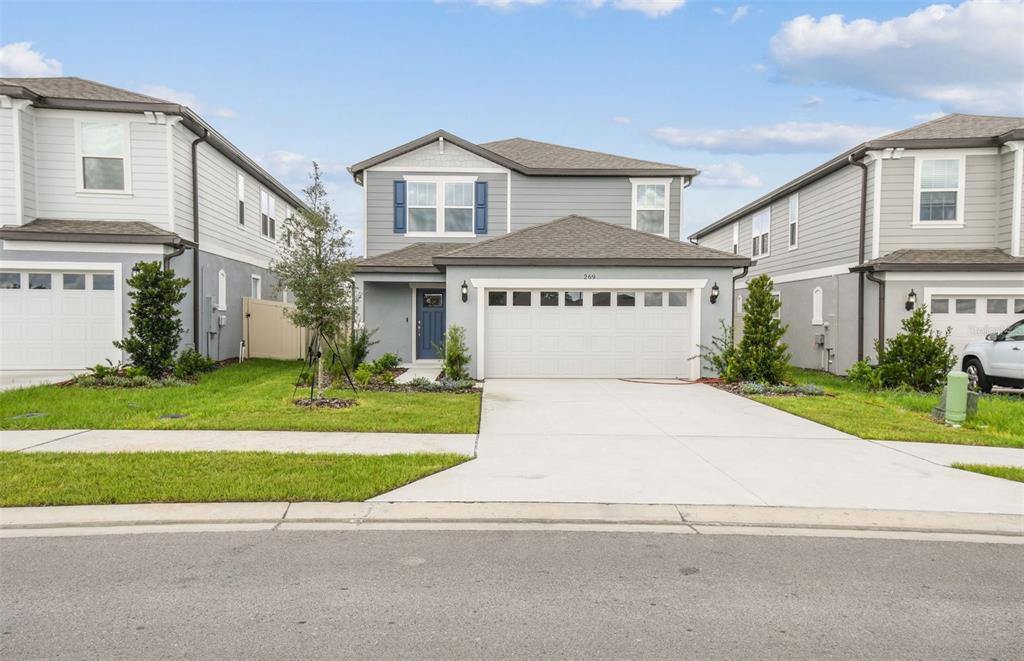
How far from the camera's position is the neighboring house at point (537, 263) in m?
16.7

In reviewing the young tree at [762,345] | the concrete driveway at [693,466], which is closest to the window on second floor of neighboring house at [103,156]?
the concrete driveway at [693,466]

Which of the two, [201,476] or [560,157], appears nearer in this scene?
[201,476]

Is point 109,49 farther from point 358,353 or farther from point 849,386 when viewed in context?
point 849,386

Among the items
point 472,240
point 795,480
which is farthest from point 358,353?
point 795,480

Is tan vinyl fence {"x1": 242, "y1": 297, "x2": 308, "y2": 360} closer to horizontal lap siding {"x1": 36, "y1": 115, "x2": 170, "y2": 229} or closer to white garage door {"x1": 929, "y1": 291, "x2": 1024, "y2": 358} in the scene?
horizontal lap siding {"x1": 36, "y1": 115, "x2": 170, "y2": 229}

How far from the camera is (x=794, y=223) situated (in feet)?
72.4

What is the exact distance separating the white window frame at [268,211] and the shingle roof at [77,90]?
267 inches

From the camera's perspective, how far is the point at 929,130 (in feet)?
57.4

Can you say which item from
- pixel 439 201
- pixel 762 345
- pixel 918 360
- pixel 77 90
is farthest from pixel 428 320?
pixel 918 360

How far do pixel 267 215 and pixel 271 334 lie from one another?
492 cm

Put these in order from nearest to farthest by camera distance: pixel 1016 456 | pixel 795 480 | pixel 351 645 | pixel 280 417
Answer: pixel 351 645
pixel 795 480
pixel 1016 456
pixel 280 417

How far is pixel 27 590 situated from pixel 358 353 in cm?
1207

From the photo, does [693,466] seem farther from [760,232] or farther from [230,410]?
[760,232]

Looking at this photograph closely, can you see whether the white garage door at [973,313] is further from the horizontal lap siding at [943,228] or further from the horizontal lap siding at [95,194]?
the horizontal lap siding at [95,194]
